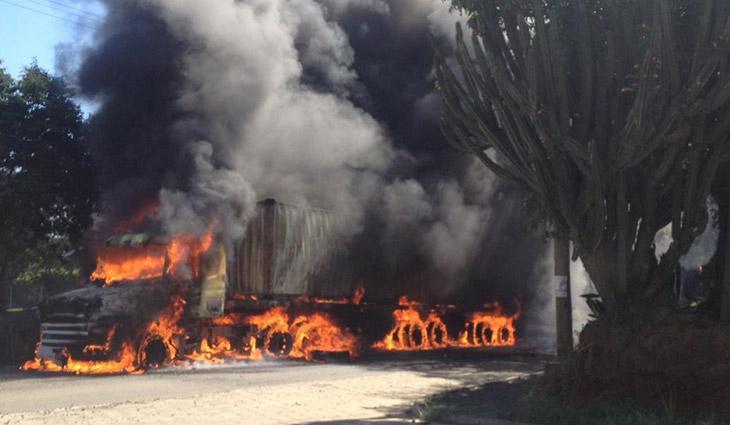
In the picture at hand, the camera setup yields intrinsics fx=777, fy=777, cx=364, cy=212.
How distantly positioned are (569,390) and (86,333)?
8.89 m

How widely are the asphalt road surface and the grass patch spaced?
24.9 inches

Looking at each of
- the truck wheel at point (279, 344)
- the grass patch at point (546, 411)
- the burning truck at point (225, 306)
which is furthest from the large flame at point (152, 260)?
the grass patch at point (546, 411)

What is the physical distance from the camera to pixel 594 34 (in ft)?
30.7

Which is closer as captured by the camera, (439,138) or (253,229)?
(253,229)

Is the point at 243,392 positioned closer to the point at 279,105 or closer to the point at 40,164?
the point at 279,105

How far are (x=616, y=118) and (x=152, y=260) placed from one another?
9788 millimetres

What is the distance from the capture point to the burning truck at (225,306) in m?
14.0

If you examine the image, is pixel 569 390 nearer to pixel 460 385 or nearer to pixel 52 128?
pixel 460 385

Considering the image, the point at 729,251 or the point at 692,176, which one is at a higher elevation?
the point at 692,176

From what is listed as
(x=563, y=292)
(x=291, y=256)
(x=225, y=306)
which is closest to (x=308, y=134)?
(x=291, y=256)

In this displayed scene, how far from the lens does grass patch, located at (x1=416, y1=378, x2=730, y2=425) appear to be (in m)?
7.31

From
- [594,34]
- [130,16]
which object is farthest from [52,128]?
[594,34]

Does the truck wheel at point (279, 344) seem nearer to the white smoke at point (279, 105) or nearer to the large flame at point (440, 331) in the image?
the large flame at point (440, 331)

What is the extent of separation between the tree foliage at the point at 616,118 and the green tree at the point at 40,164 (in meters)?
14.8
